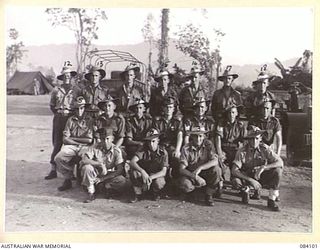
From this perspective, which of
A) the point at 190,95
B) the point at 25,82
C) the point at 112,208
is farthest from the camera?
the point at 190,95

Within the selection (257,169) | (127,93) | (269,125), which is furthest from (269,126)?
(127,93)

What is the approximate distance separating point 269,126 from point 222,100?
30 centimetres

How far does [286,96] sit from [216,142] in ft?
1.74

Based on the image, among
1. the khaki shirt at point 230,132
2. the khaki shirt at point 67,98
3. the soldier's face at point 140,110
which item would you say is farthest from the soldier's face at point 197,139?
the khaki shirt at point 67,98

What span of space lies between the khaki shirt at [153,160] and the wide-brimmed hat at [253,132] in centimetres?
47

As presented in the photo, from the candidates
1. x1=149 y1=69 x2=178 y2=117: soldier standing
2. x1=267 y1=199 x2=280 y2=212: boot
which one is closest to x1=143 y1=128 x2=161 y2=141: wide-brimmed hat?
x1=149 y1=69 x2=178 y2=117: soldier standing

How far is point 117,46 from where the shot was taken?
9.14 ft

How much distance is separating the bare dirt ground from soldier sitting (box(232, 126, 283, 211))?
0.21 feet

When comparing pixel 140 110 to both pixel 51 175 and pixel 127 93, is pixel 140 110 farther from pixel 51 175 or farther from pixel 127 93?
pixel 51 175

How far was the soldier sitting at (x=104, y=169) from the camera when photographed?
2.75 metres

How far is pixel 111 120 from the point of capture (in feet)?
9.38

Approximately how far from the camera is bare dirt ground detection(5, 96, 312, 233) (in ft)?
8.59
